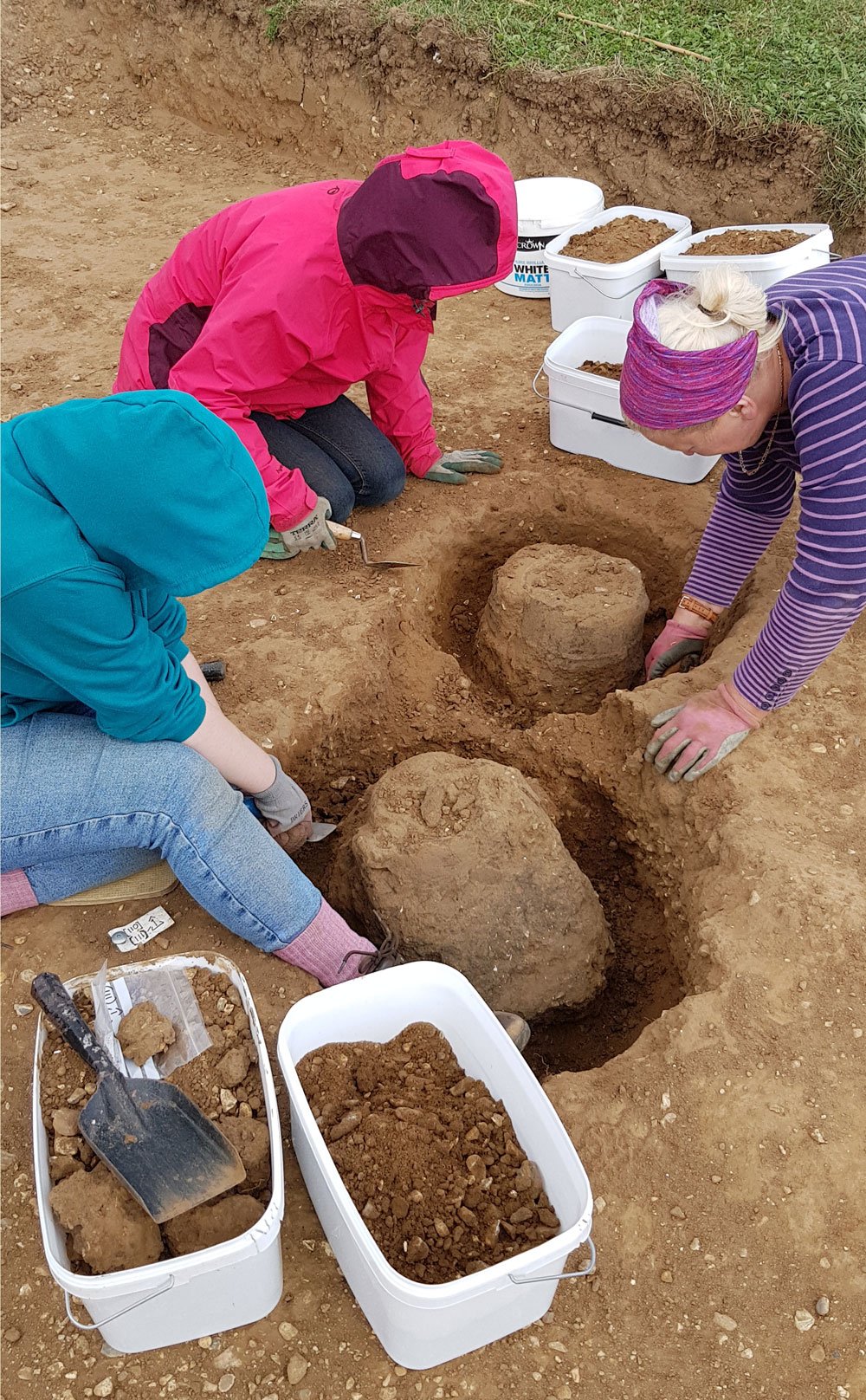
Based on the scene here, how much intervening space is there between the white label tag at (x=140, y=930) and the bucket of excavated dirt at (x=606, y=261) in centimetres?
296

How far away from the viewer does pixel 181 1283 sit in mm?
1467

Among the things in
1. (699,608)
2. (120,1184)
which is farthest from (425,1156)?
(699,608)

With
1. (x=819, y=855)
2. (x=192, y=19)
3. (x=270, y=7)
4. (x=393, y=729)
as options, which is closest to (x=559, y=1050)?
(x=819, y=855)

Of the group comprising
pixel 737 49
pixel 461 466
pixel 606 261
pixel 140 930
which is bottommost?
pixel 140 930

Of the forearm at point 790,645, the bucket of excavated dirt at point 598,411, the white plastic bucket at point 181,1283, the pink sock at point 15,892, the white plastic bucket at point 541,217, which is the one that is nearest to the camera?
the white plastic bucket at point 181,1283

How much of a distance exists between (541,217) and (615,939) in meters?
3.22

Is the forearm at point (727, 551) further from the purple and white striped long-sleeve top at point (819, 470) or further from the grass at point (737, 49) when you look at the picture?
the grass at point (737, 49)

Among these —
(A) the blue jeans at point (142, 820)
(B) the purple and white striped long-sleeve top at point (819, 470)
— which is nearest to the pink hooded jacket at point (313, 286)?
(B) the purple and white striped long-sleeve top at point (819, 470)

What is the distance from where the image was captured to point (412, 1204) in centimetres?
167

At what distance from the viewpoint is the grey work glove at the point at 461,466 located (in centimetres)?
349

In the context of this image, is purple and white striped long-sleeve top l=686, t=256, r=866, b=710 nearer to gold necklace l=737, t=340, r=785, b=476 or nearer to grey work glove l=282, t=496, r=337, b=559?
gold necklace l=737, t=340, r=785, b=476

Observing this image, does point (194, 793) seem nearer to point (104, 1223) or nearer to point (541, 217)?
point (104, 1223)

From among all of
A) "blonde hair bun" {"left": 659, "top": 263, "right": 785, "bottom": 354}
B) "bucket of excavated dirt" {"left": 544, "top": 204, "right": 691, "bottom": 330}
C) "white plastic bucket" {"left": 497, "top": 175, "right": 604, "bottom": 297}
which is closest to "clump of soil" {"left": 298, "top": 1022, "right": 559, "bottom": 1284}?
"blonde hair bun" {"left": 659, "top": 263, "right": 785, "bottom": 354}

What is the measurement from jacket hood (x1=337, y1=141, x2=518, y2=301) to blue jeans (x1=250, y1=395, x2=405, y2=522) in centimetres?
75
